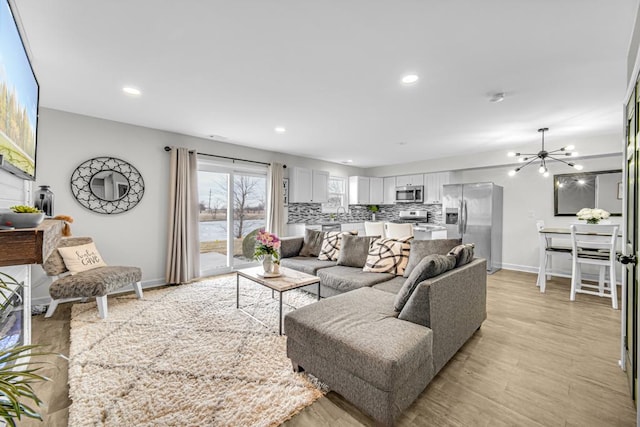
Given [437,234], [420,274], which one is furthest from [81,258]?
[437,234]

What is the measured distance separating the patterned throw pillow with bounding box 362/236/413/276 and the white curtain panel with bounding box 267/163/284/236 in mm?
2578

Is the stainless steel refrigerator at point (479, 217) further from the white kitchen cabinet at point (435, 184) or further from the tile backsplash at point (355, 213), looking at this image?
the tile backsplash at point (355, 213)

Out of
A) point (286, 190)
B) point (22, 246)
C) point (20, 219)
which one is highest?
point (286, 190)

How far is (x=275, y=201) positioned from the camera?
560cm

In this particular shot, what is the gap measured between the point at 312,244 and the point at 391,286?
1.79 m

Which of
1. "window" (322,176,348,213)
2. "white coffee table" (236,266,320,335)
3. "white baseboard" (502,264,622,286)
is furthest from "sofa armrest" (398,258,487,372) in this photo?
"window" (322,176,348,213)

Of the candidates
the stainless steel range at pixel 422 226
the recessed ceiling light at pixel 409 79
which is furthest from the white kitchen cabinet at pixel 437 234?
the recessed ceiling light at pixel 409 79

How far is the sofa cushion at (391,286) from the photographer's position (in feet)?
9.03

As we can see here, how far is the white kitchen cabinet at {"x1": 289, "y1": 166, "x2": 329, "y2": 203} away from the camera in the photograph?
5.95m

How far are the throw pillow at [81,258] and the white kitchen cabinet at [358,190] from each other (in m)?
5.36

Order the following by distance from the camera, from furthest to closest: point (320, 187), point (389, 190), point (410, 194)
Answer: point (389, 190) → point (410, 194) → point (320, 187)

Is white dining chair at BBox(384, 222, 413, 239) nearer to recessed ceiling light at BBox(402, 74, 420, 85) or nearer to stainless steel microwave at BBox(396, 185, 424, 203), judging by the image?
stainless steel microwave at BBox(396, 185, 424, 203)

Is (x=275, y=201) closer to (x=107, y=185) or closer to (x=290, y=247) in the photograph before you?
(x=290, y=247)

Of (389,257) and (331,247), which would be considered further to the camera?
(331,247)
